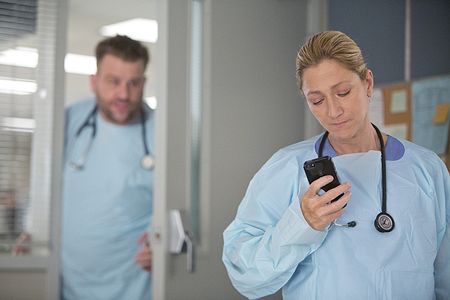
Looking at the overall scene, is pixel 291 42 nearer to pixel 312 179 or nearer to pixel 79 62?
pixel 312 179

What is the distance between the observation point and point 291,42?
2.51 meters

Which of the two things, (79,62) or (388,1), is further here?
(79,62)

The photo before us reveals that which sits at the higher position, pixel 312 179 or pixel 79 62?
pixel 79 62

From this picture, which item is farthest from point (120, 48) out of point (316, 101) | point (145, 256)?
point (316, 101)

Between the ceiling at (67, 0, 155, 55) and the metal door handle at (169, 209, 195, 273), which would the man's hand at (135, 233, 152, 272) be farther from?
the ceiling at (67, 0, 155, 55)

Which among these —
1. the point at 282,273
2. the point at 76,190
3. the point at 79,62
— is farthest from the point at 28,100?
the point at 282,273

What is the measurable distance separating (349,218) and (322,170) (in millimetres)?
165

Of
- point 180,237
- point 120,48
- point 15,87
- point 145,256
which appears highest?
point 120,48

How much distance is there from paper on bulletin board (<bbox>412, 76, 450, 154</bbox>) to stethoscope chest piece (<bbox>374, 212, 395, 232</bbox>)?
42.7 inches

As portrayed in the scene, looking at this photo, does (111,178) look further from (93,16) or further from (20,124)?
(93,16)

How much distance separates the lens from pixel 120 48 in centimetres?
300

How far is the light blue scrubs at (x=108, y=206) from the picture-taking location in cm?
291

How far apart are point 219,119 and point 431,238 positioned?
3.67ft

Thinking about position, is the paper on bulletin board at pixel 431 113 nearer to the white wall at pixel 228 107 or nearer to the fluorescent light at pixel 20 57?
the white wall at pixel 228 107
